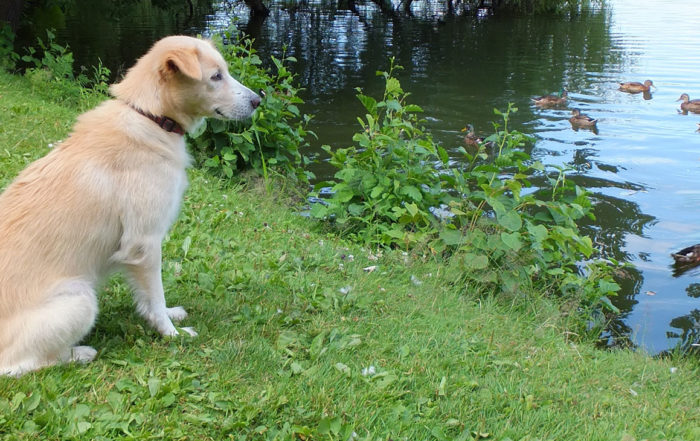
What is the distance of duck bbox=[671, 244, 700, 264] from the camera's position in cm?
816

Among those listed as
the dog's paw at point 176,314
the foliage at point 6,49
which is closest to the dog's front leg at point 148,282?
the dog's paw at point 176,314

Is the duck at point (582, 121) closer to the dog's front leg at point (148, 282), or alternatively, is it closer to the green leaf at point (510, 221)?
the green leaf at point (510, 221)

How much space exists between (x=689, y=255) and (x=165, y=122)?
6.96m

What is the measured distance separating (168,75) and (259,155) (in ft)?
15.4

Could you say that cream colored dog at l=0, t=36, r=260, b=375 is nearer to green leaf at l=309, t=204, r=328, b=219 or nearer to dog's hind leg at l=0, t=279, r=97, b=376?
dog's hind leg at l=0, t=279, r=97, b=376

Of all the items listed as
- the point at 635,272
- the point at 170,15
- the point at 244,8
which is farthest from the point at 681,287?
the point at 244,8

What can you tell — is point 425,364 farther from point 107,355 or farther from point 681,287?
point 681,287

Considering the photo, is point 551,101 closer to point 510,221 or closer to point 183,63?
point 510,221

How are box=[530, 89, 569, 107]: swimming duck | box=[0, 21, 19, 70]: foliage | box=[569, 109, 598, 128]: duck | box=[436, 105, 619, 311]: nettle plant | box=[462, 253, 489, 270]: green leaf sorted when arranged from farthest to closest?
1. box=[530, 89, 569, 107]: swimming duck
2. box=[0, 21, 19, 70]: foliage
3. box=[569, 109, 598, 128]: duck
4. box=[436, 105, 619, 311]: nettle plant
5. box=[462, 253, 489, 270]: green leaf

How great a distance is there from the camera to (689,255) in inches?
323

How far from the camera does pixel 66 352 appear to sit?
368 cm

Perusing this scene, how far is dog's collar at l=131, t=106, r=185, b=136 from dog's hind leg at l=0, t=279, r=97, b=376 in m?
1.10

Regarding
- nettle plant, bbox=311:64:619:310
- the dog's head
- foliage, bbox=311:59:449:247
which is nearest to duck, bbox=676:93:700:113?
nettle plant, bbox=311:64:619:310

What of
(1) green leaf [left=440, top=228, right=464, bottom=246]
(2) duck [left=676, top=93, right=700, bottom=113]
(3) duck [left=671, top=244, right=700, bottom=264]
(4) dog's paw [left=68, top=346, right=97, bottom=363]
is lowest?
(3) duck [left=671, top=244, right=700, bottom=264]
